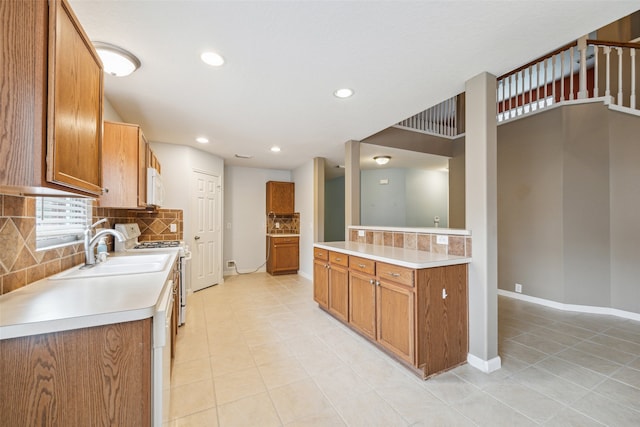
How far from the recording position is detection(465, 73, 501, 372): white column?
6.85 feet

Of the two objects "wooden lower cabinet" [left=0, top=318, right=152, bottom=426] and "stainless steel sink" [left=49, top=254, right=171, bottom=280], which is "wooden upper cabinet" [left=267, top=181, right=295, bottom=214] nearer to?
"stainless steel sink" [left=49, top=254, right=171, bottom=280]

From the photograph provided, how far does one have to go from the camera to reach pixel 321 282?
134 inches

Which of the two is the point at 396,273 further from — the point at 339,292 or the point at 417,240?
the point at 339,292

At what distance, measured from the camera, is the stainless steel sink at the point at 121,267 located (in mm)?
1596

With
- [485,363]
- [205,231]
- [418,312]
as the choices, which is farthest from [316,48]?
[205,231]

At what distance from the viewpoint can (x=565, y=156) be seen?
3.48 metres

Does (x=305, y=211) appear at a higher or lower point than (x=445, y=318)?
higher

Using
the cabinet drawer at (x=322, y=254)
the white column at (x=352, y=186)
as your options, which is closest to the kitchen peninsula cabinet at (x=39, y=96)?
the cabinet drawer at (x=322, y=254)

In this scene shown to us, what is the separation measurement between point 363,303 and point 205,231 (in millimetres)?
3254

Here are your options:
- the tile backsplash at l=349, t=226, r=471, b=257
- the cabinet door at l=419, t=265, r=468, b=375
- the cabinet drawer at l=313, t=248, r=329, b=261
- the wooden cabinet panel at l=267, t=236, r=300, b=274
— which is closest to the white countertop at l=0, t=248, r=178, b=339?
the cabinet door at l=419, t=265, r=468, b=375

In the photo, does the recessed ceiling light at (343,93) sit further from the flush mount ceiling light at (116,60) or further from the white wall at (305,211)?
the white wall at (305,211)

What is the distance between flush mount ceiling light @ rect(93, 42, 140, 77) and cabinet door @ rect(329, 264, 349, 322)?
8.37 feet

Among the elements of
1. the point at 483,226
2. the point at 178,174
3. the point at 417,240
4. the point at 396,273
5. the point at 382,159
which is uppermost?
the point at 382,159

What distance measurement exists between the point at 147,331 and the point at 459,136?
17.5ft
